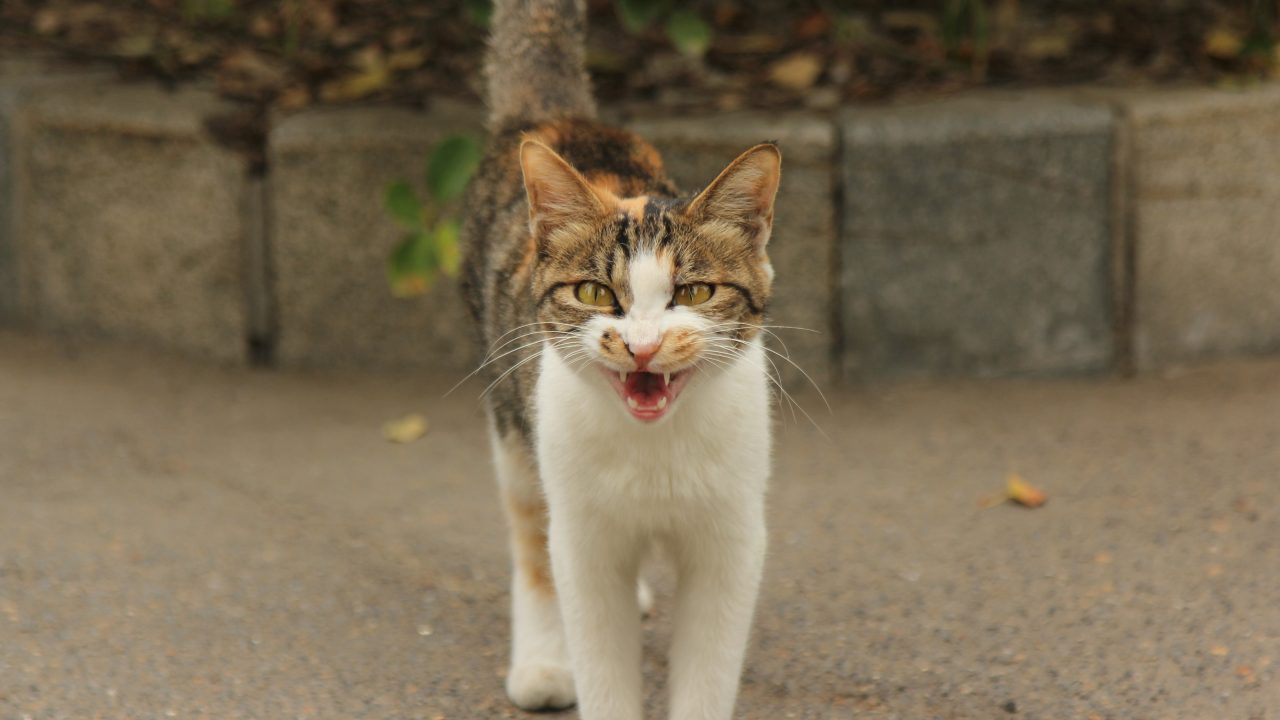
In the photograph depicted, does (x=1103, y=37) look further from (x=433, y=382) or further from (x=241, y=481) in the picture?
(x=241, y=481)

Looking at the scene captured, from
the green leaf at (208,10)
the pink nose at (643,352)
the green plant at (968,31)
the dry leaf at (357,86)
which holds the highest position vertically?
the green leaf at (208,10)

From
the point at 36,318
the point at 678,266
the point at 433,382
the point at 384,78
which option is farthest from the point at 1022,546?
the point at 36,318

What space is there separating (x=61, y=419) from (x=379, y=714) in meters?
2.30

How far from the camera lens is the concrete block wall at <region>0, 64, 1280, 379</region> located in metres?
5.00

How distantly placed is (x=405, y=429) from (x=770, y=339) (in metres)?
1.23

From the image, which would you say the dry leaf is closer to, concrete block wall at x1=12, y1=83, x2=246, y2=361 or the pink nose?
concrete block wall at x1=12, y1=83, x2=246, y2=361

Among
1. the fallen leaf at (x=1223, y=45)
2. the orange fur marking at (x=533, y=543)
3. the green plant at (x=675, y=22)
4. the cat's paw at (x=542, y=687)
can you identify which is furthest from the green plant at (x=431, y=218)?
the fallen leaf at (x=1223, y=45)

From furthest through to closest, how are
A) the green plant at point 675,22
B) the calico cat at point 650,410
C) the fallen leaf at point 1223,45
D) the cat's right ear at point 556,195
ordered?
the fallen leaf at point 1223,45
the green plant at point 675,22
the cat's right ear at point 556,195
the calico cat at point 650,410

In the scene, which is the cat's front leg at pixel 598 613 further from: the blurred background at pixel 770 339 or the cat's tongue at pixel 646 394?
the blurred background at pixel 770 339

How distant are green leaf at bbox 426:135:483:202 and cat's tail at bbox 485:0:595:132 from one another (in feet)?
2.66

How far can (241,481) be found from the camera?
4578 mm

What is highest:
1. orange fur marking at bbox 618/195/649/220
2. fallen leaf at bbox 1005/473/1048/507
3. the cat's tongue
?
orange fur marking at bbox 618/195/649/220

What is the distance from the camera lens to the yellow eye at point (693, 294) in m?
2.70

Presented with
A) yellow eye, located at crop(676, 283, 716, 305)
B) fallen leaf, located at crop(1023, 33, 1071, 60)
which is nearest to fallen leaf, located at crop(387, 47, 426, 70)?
fallen leaf, located at crop(1023, 33, 1071, 60)
